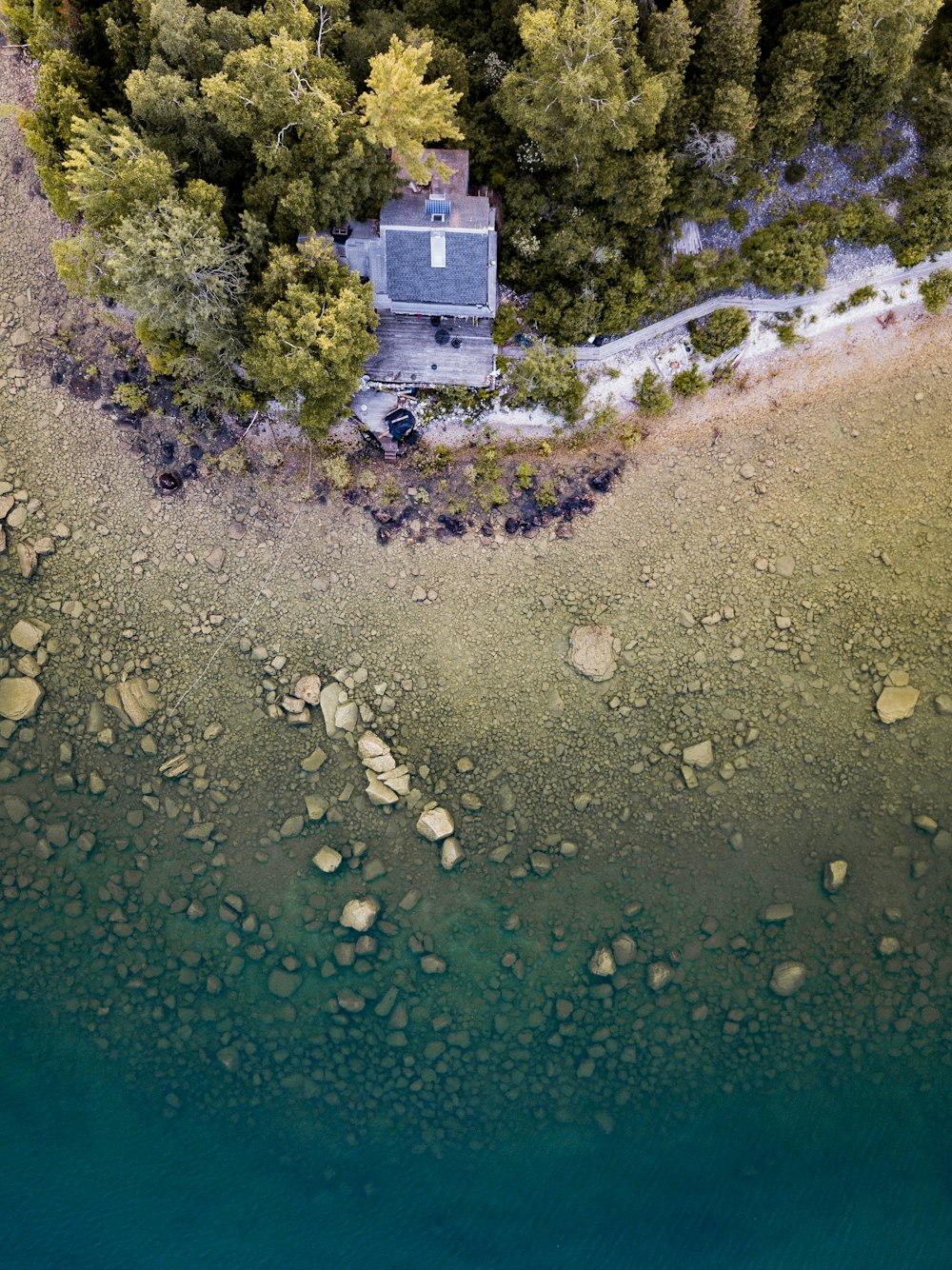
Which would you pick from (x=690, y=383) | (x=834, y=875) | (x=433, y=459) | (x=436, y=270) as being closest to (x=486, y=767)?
(x=433, y=459)

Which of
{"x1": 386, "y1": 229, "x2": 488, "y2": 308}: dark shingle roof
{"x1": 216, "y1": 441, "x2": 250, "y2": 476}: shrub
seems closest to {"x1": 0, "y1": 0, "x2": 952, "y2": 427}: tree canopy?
{"x1": 386, "y1": 229, "x2": 488, "y2": 308}: dark shingle roof

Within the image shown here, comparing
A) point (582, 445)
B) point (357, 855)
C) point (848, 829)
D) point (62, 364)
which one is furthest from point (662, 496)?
point (62, 364)

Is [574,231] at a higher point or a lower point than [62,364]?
higher

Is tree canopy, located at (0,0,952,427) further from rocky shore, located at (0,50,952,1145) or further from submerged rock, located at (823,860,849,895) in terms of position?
submerged rock, located at (823,860,849,895)

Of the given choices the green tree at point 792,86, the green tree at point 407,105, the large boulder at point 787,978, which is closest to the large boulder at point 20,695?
the green tree at point 407,105

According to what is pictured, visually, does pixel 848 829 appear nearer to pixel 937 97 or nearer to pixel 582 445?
pixel 582 445

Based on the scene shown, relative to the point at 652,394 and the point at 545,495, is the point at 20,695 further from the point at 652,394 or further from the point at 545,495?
the point at 652,394

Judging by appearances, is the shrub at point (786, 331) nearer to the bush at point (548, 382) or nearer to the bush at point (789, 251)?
the bush at point (789, 251)
